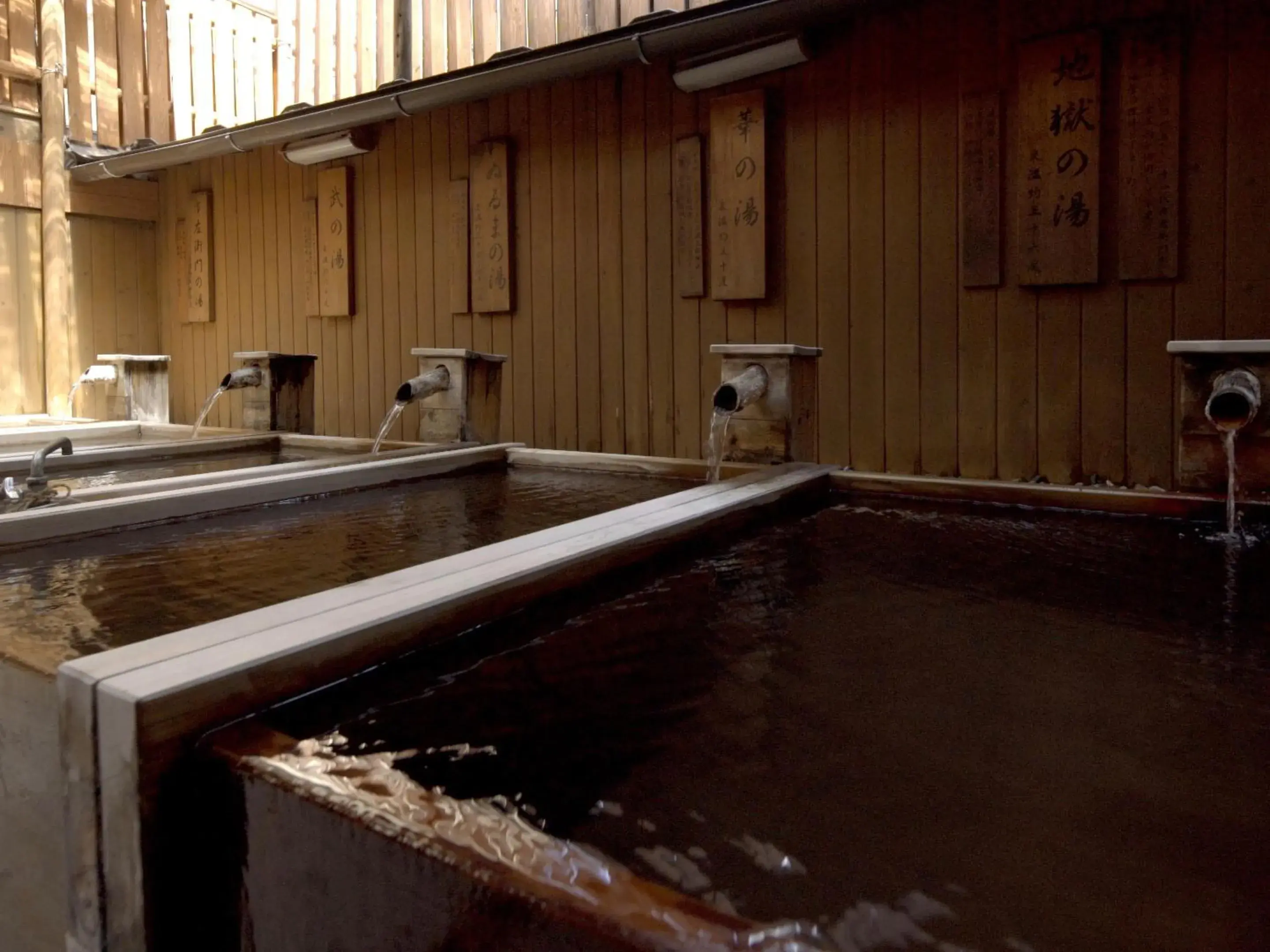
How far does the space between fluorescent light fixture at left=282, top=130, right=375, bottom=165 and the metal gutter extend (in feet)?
0.21

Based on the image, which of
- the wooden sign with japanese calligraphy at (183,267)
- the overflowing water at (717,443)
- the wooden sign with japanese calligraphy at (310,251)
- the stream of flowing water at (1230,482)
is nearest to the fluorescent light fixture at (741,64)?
the overflowing water at (717,443)

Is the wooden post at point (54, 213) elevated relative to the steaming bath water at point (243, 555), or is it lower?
elevated

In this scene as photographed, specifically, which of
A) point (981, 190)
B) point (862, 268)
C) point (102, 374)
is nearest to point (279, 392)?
point (102, 374)

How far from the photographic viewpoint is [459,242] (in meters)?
6.45

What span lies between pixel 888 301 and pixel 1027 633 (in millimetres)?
3294

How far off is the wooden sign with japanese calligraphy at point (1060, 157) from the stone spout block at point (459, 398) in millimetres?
2749

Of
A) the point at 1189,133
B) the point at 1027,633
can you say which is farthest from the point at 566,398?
the point at 1027,633

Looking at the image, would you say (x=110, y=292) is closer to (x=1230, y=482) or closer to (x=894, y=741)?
(x=1230, y=482)

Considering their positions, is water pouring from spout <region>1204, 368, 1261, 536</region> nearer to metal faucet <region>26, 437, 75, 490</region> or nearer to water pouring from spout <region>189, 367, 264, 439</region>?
metal faucet <region>26, 437, 75, 490</region>

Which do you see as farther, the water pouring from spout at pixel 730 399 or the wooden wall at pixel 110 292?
the wooden wall at pixel 110 292

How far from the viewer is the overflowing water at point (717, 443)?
356 centimetres

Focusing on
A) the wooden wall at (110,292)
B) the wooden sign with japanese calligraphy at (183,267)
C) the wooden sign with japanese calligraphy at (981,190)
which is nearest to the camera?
the wooden sign with japanese calligraphy at (981,190)

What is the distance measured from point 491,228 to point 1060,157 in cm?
363

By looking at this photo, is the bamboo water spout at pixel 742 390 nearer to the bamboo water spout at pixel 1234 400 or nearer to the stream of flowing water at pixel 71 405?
the bamboo water spout at pixel 1234 400
